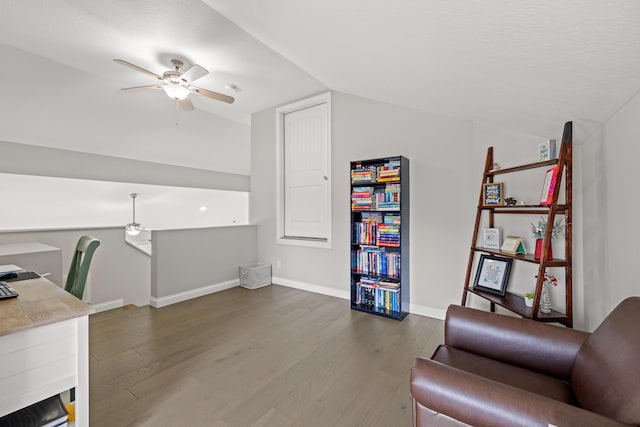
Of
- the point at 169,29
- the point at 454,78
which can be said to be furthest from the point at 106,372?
the point at 454,78

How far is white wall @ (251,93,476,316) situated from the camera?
8.96 ft

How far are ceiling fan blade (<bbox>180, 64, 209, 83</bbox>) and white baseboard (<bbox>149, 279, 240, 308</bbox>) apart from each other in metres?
2.50

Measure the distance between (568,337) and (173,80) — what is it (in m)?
3.51

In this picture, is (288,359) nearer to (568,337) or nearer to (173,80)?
(568,337)

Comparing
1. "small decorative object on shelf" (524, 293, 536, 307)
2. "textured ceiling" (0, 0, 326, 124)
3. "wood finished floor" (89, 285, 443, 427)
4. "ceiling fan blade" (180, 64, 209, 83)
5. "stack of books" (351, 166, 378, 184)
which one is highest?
"textured ceiling" (0, 0, 326, 124)

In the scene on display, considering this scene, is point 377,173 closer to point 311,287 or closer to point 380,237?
point 380,237

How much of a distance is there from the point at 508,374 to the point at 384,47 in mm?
1868

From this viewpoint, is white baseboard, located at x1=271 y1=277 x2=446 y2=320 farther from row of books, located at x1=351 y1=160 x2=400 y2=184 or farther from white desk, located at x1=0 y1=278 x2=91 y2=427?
white desk, located at x1=0 y1=278 x2=91 y2=427

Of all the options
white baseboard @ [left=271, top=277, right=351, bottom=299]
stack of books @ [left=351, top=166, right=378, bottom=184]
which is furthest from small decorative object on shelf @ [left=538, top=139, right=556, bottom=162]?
white baseboard @ [left=271, top=277, right=351, bottom=299]

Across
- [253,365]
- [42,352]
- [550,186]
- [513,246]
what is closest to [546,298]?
[513,246]

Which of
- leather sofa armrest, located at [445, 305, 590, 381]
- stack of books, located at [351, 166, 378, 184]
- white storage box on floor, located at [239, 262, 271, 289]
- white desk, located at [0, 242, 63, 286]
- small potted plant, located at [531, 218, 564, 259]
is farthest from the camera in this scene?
white storage box on floor, located at [239, 262, 271, 289]

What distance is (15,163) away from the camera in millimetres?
3344

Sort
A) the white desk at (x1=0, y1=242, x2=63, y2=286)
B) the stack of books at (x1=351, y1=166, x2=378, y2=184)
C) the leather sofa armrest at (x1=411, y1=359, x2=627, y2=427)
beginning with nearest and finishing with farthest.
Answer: the leather sofa armrest at (x1=411, y1=359, x2=627, y2=427) < the white desk at (x1=0, y1=242, x2=63, y2=286) < the stack of books at (x1=351, y1=166, x2=378, y2=184)

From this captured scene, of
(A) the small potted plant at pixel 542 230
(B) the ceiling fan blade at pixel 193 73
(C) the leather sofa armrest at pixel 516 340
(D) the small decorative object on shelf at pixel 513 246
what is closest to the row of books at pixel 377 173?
(D) the small decorative object on shelf at pixel 513 246
